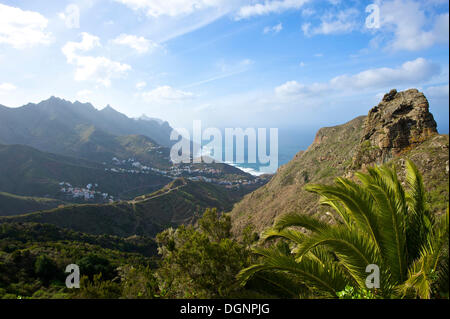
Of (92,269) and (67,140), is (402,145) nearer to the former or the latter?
(92,269)

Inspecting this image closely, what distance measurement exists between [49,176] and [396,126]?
107625mm

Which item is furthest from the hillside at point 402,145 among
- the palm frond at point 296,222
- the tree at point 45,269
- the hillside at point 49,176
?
the hillside at point 49,176

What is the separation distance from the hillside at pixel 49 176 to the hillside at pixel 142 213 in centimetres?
3417

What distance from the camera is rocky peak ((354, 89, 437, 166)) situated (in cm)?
1431

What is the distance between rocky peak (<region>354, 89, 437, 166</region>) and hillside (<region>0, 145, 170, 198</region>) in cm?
9158

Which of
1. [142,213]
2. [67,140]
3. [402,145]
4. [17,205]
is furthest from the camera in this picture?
[67,140]

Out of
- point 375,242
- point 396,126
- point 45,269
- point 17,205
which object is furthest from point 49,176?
point 375,242

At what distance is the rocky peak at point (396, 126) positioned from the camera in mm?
14312

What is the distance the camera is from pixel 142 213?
6278 cm

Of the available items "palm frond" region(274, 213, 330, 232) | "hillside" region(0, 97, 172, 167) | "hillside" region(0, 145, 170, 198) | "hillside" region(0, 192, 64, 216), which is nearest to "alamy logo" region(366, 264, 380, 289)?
"palm frond" region(274, 213, 330, 232)

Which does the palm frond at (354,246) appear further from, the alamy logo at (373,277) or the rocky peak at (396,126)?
the rocky peak at (396,126)
